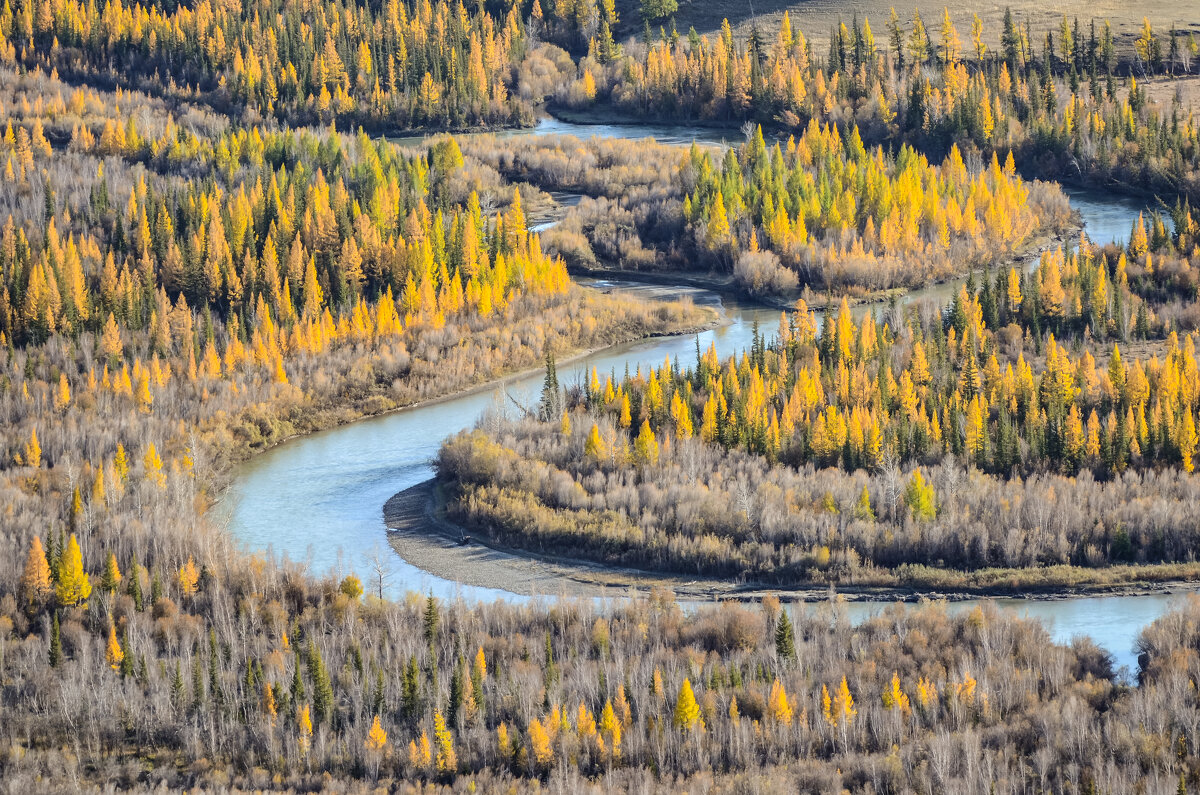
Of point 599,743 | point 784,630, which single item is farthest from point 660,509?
point 599,743

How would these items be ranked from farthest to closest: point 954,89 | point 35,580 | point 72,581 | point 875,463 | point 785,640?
point 954,89
point 875,463
point 35,580
point 72,581
point 785,640

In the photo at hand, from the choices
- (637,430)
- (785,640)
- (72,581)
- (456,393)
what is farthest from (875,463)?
(72,581)

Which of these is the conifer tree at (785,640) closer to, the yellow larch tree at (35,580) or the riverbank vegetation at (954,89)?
the yellow larch tree at (35,580)

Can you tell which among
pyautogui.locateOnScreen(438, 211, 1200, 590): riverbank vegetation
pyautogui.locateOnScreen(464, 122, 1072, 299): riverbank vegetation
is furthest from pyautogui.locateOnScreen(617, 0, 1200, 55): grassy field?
pyautogui.locateOnScreen(438, 211, 1200, 590): riverbank vegetation

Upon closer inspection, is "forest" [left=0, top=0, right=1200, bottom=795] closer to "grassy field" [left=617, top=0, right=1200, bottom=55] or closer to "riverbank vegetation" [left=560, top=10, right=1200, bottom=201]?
"riverbank vegetation" [left=560, top=10, right=1200, bottom=201]

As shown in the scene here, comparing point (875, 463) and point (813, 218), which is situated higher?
point (813, 218)

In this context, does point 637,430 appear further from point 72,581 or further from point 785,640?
point 72,581
